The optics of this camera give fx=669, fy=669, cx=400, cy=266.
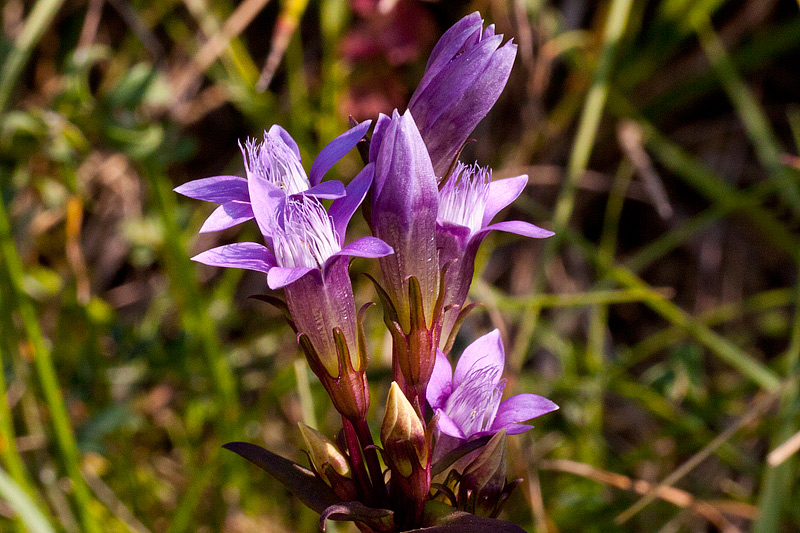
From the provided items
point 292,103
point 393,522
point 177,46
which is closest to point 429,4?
point 292,103

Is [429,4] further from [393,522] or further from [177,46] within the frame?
[393,522]

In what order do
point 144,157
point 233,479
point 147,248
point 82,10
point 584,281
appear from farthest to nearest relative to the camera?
point 584,281 → point 82,10 → point 147,248 → point 233,479 → point 144,157

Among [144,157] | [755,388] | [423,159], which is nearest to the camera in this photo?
[423,159]

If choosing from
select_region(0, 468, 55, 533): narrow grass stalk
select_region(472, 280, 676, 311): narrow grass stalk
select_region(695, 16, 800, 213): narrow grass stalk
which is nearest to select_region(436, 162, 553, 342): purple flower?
select_region(472, 280, 676, 311): narrow grass stalk

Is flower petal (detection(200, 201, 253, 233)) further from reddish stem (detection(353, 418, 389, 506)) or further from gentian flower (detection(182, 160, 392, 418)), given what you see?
reddish stem (detection(353, 418, 389, 506))

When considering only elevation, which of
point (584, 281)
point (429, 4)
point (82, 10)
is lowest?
point (584, 281)

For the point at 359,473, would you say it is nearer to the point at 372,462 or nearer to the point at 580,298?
the point at 372,462

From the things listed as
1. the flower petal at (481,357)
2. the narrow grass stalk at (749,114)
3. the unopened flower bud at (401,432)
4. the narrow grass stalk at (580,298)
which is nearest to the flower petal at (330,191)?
the unopened flower bud at (401,432)
